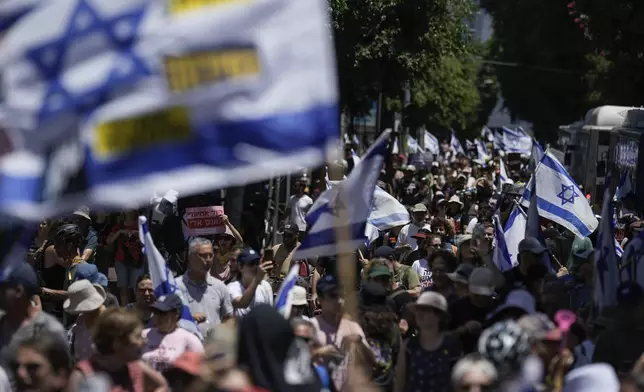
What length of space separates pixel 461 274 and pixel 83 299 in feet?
8.64

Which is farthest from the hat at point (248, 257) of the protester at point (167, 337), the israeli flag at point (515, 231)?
the israeli flag at point (515, 231)

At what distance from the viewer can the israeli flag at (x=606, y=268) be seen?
9.11 meters

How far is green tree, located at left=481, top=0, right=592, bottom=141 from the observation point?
147 feet

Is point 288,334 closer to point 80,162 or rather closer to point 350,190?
point 80,162

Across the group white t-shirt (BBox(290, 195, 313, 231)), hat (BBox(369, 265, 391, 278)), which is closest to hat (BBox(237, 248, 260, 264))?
hat (BBox(369, 265, 391, 278))

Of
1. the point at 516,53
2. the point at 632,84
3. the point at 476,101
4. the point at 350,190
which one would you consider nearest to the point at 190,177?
the point at 350,190

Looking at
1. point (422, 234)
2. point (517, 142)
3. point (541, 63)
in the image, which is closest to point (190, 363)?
point (422, 234)

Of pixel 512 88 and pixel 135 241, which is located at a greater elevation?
pixel 135 241

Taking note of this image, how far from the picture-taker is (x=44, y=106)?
6.45 metres

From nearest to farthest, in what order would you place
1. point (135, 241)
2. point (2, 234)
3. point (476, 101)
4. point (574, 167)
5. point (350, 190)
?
point (2, 234)
point (350, 190)
point (135, 241)
point (574, 167)
point (476, 101)

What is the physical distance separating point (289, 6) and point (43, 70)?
112 cm

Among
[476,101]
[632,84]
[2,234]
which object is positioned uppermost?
[2,234]

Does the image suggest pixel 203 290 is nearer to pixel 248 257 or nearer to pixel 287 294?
pixel 248 257

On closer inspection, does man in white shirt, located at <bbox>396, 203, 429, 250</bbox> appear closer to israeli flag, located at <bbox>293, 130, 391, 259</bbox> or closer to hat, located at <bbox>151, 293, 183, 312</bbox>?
israeli flag, located at <bbox>293, 130, 391, 259</bbox>
